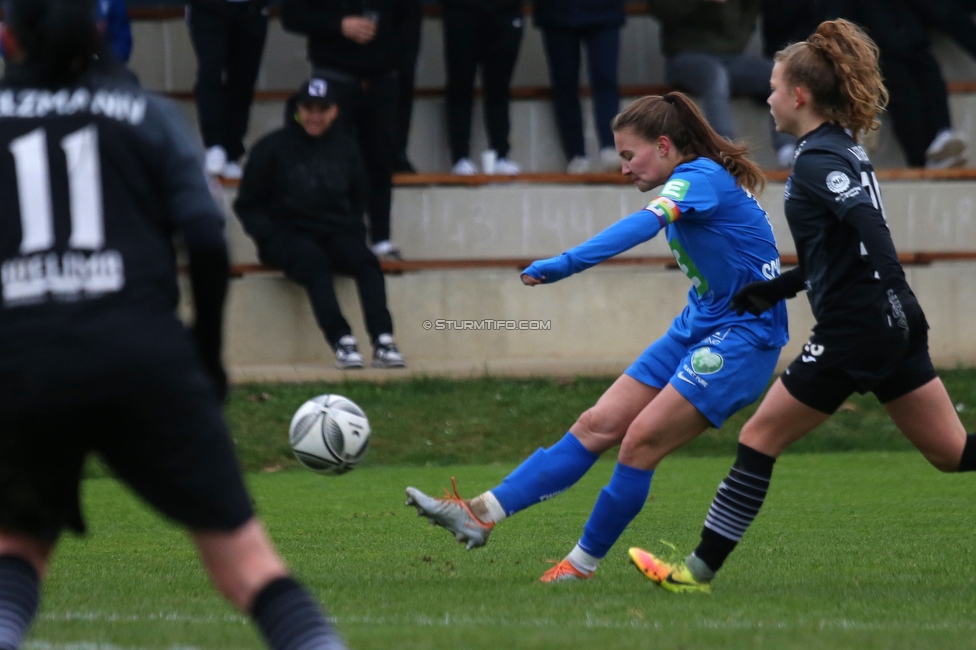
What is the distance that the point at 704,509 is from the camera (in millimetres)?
8078

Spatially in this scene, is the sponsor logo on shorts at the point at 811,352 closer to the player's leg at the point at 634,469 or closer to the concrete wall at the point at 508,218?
the player's leg at the point at 634,469

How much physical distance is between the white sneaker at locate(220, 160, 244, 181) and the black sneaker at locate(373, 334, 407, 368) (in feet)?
7.70

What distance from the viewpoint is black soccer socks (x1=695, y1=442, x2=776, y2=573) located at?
5188 mm

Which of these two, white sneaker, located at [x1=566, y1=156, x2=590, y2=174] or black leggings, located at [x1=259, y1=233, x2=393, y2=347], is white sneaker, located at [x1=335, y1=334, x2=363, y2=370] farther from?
white sneaker, located at [x1=566, y1=156, x2=590, y2=174]

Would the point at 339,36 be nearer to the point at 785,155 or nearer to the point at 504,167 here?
the point at 504,167

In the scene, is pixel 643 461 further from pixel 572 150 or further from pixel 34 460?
pixel 572 150

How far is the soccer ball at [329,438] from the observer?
6.54m

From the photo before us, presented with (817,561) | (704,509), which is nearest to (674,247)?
(817,561)

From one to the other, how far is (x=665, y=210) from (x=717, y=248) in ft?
1.23

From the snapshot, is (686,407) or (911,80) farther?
(911,80)

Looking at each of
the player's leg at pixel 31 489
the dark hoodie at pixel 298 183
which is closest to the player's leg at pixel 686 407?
the player's leg at pixel 31 489

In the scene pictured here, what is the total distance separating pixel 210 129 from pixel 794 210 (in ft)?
29.0

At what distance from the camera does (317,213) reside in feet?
39.7

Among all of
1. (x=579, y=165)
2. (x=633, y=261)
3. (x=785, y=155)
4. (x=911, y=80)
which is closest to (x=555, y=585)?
(x=633, y=261)
